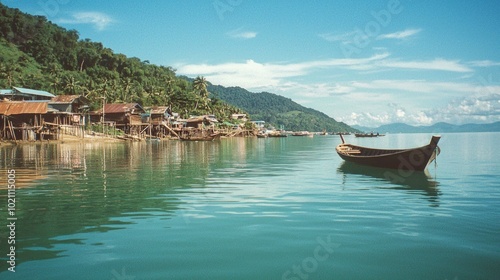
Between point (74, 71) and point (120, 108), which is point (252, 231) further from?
point (74, 71)

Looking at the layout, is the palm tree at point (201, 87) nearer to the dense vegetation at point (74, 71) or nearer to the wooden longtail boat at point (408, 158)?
the dense vegetation at point (74, 71)

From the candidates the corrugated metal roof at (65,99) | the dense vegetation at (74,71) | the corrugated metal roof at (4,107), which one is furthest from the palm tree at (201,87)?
the corrugated metal roof at (4,107)

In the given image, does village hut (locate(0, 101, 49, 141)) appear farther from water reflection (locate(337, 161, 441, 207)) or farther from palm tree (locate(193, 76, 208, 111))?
palm tree (locate(193, 76, 208, 111))

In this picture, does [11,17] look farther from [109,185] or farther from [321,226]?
[321,226]

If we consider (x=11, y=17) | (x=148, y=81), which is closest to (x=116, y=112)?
(x=148, y=81)

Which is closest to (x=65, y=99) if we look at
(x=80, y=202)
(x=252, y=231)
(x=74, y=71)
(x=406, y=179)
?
(x=74, y=71)

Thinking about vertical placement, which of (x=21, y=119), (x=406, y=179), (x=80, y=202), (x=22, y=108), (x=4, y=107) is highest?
(x=4, y=107)

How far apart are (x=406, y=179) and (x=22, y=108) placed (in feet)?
162

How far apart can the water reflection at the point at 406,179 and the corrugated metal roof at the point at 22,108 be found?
143 feet

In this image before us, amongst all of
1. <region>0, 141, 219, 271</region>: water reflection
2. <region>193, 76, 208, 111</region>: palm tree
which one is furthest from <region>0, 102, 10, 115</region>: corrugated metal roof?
<region>193, 76, 208, 111</region>: palm tree

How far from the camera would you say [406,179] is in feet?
57.3

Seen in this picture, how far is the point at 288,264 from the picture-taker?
6438 millimetres

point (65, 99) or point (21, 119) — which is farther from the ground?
point (65, 99)

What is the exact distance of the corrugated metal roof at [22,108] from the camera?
4781 centimetres
